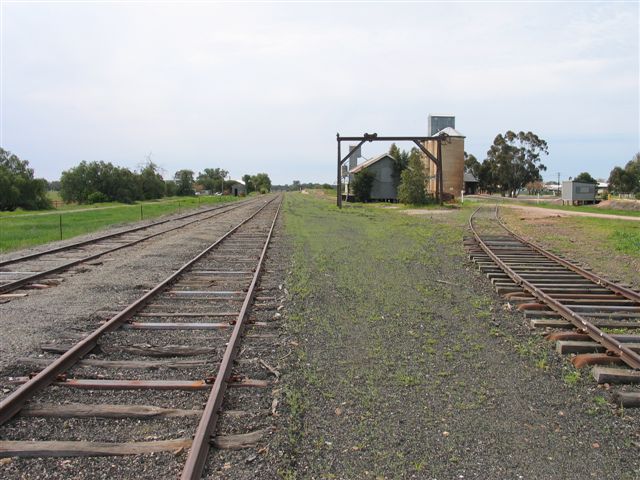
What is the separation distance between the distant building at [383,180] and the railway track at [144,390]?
4954cm

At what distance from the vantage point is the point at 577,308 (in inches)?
304

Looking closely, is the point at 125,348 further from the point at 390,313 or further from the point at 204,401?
the point at 390,313

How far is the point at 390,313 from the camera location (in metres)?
7.77

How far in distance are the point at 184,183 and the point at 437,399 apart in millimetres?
133545

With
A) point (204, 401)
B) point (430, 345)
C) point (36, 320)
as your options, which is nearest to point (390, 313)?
point (430, 345)

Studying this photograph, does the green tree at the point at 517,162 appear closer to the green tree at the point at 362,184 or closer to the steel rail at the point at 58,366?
the green tree at the point at 362,184

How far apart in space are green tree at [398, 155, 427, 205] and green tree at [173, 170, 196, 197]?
9427 centimetres

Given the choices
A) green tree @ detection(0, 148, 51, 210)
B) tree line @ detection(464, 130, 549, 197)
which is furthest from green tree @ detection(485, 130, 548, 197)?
green tree @ detection(0, 148, 51, 210)

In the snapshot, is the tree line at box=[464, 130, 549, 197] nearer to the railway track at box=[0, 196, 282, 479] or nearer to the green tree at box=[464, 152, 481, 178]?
the green tree at box=[464, 152, 481, 178]

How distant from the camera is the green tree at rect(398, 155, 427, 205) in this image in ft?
141

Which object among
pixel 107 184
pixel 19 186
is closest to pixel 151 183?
pixel 107 184

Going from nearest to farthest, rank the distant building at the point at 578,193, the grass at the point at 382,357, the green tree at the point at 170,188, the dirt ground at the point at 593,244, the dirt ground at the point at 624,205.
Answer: the grass at the point at 382,357
the dirt ground at the point at 593,244
the dirt ground at the point at 624,205
the distant building at the point at 578,193
the green tree at the point at 170,188

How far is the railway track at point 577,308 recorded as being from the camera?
18.0 feet

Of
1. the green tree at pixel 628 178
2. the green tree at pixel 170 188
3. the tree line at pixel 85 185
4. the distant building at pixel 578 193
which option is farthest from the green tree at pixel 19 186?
the green tree at pixel 628 178
